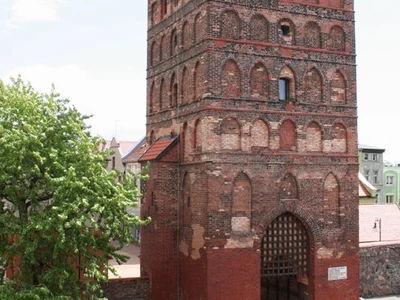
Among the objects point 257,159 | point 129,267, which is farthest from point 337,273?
point 129,267

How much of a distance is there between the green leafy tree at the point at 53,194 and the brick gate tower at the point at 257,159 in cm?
393

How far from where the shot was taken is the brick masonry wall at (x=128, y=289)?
A: 21062 mm

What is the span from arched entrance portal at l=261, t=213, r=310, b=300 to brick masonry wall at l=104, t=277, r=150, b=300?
469cm

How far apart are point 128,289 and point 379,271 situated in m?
13.4

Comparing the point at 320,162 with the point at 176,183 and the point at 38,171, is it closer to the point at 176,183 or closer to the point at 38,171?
the point at 176,183

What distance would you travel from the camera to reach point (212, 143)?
1969 centimetres

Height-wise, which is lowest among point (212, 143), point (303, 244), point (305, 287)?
point (305, 287)

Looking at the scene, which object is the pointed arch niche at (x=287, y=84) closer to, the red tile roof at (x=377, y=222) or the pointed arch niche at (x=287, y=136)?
the pointed arch niche at (x=287, y=136)

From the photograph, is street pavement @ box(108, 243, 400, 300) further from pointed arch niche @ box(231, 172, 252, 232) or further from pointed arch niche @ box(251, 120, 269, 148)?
pointed arch niche @ box(251, 120, 269, 148)

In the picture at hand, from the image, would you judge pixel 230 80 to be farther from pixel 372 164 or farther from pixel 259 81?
pixel 372 164

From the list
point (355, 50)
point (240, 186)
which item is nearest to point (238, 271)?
point (240, 186)

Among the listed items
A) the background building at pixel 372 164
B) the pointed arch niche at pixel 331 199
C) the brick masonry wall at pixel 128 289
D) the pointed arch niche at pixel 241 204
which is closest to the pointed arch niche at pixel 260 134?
the pointed arch niche at pixel 241 204

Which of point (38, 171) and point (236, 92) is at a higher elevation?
point (236, 92)

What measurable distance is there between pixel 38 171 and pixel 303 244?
10.6 m
